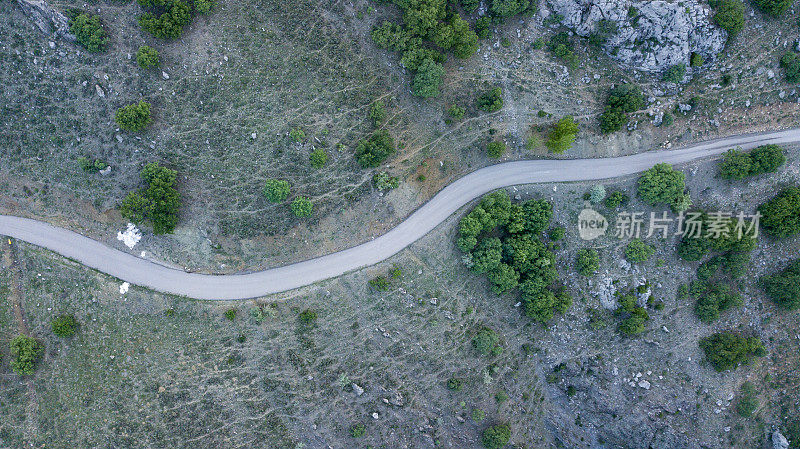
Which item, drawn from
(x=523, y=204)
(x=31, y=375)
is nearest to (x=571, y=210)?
(x=523, y=204)

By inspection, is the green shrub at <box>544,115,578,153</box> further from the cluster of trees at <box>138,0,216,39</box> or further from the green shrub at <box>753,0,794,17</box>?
the cluster of trees at <box>138,0,216,39</box>

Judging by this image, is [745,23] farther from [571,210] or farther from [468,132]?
[468,132]

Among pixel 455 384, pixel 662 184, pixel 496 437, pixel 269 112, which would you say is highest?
pixel 662 184

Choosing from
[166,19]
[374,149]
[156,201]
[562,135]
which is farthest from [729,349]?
[166,19]

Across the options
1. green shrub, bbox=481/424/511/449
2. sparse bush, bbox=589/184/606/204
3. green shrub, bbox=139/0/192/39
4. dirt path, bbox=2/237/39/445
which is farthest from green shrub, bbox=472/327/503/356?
dirt path, bbox=2/237/39/445

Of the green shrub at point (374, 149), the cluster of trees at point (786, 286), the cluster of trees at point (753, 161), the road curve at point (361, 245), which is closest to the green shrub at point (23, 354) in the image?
the road curve at point (361, 245)

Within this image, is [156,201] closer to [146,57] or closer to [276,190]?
[276,190]

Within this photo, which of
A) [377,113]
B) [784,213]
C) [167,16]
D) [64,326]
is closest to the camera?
[167,16]
